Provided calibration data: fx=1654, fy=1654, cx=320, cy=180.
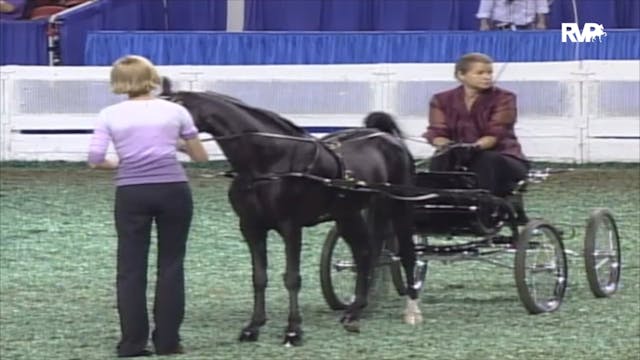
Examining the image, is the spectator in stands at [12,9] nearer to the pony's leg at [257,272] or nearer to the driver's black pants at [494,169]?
the driver's black pants at [494,169]

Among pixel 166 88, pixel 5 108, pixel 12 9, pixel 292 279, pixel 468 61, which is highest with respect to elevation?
pixel 12 9

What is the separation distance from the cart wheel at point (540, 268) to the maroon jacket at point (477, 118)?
52 centimetres

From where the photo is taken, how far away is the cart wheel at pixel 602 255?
10562 millimetres

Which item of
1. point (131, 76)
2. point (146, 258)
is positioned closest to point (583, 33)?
point (146, 258)

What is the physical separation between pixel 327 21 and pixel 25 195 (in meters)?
6.29

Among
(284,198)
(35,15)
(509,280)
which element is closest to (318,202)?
(284,198)

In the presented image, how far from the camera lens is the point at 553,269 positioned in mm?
10188

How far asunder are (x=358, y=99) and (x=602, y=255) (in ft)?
29.3

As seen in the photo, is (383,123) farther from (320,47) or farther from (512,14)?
(512,14)

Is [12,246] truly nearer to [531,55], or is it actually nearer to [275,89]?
[275,89]

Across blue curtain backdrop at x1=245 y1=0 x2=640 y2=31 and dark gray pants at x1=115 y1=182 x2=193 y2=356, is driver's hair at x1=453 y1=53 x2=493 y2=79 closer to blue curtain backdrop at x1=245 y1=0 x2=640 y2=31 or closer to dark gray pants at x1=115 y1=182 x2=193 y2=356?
dark gray pants at x1=115 y1=182 x2=193 y2=356

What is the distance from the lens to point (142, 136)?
841 cm

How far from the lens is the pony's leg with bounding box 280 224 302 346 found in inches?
348

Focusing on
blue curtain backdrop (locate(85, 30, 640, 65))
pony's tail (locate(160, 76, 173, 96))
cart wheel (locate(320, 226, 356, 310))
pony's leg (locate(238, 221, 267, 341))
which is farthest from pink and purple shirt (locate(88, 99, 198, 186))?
blue curtain backdrop (locate(85, 30, 640, 65))
